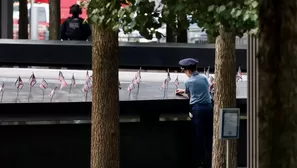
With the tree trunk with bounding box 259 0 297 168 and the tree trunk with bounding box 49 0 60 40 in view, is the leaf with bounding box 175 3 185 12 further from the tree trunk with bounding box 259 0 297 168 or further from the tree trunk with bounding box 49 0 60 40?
the tree trunk with bounding box 49 0 60 40

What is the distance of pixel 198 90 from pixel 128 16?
4.50m

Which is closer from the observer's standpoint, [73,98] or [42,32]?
[73,98]

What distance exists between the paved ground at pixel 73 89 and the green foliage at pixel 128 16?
12.4ft

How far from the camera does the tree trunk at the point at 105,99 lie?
8086 mm

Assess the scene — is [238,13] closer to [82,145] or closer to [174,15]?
[174,15]

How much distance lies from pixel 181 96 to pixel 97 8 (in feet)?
14.5

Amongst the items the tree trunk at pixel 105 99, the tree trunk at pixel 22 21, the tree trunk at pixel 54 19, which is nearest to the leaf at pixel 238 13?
the tree trunk at pixel 105 99

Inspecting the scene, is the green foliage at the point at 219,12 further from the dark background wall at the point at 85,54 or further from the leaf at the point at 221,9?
the dark background wall at the point at 85,54

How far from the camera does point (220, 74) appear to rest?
31.7ft

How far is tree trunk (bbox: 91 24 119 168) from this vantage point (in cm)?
809

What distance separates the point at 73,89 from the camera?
12.1 m

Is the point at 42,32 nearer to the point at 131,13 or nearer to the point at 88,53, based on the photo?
the point at 88,53

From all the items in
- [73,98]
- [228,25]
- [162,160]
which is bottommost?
[162,160]

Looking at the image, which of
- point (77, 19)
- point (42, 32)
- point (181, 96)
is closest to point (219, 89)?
point (181, 96)
